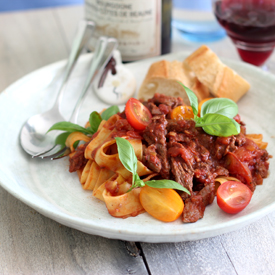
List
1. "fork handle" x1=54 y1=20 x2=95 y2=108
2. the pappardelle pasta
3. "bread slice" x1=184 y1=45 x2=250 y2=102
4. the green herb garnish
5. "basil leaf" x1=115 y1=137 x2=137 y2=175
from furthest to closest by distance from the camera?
1. "fork handle" x1=54 y1=20 x2=95 y2=108
2. "bread slice" x1=184 y1=45 x2=250 y2=102
3. the green herb garnish
4. the pappardelle pasta
5. "basil leaf" x1=115 y1=137 x2=137 y2=175

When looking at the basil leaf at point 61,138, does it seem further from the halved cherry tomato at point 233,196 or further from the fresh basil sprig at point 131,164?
the halved cherry tomato at point 233,196

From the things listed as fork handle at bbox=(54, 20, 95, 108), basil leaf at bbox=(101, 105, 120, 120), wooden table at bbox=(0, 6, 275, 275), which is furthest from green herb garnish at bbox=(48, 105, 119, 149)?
wooden table at bbox=(0, 6, 275, 275)

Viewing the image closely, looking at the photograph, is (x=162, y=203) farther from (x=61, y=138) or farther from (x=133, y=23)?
(x=133, y=23)

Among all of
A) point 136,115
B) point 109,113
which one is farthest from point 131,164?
point 109,113

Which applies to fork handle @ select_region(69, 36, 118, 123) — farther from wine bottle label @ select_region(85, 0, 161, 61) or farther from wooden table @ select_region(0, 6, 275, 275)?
wooden table @ select_region(0, 6, 275, 275)

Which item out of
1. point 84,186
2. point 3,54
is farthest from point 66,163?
point 3,54

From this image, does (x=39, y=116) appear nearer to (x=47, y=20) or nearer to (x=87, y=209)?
(x=87, y=209)

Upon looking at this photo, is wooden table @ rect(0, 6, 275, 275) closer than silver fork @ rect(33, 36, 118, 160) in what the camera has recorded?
Yes
